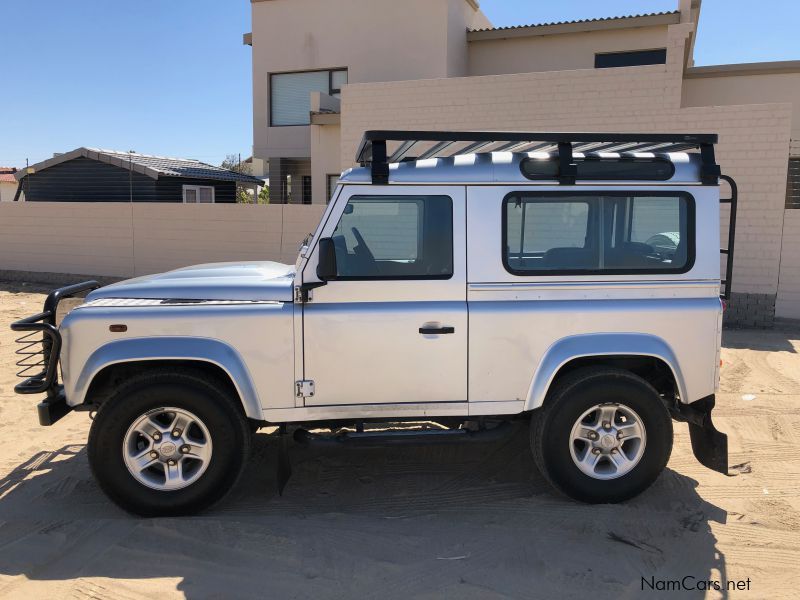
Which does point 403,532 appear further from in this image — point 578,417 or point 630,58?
point 630,58

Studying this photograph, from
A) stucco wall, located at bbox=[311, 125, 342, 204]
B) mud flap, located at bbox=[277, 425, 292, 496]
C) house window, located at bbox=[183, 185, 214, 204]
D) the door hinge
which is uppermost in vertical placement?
stucco wall, located at bbox=[311, 125, 342, 204]

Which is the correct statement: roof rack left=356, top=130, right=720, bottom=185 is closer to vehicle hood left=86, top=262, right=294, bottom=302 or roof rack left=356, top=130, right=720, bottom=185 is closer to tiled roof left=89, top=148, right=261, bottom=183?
vehicle hood left=86, top=262, right=294, bottom=302

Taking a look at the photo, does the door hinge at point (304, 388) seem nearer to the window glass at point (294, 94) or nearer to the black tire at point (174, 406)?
the black tire at point (174, 406)

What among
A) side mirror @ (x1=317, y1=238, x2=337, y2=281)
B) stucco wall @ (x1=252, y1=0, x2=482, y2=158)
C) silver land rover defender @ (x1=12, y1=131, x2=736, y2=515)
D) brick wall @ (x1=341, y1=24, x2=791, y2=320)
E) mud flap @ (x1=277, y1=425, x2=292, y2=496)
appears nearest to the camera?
side mirror @ (x1=317, y1=238, x2=337, y2=281)

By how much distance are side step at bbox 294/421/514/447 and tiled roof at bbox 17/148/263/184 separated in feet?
52.2

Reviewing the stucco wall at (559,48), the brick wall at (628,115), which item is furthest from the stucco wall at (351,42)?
the brick wall at (628,115)

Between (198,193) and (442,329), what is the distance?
1825cm

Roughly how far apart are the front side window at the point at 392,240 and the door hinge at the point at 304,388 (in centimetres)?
64

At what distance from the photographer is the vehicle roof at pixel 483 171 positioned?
4020 mm

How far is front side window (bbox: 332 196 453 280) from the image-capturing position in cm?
402

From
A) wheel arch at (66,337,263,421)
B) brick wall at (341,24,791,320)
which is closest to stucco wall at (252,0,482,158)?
brick wall at (341,24,791,320)

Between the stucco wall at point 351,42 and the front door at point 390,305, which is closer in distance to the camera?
the front door at point 390,305

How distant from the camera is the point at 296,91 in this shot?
19312 millimetres

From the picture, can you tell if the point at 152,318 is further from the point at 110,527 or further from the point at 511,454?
the point at 511,454
